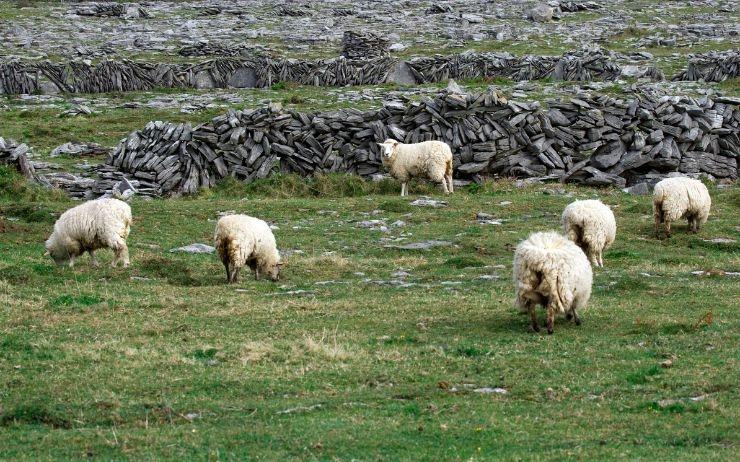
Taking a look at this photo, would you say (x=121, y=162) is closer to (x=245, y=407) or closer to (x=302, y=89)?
(x=302, y=89)

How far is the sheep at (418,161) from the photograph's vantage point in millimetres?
30828

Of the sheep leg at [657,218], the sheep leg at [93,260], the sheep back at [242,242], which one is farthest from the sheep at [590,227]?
the sheep leg at [93,260]

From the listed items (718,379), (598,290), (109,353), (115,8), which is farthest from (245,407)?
(115,8)

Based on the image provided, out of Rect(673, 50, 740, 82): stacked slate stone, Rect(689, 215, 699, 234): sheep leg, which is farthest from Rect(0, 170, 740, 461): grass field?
Rect(673, 50, 740, 82): stacked slate stone

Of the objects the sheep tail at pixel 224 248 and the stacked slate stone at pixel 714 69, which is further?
the stacked slate stone at pixel 714 69

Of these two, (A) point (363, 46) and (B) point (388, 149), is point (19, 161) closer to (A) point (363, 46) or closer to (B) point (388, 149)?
(B) point (388, 149)

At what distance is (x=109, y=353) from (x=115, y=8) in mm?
75708

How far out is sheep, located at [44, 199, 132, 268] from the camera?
2011cm

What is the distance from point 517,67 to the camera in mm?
54469

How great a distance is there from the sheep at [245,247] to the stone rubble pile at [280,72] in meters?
34.0

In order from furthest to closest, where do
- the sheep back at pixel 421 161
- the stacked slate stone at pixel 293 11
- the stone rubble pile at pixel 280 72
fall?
the stacked slate stone at pixel 293 11 < the stone rubble pile at pixel 280 72 < the sheep back at pixel 421 161

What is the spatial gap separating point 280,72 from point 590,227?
3510cm

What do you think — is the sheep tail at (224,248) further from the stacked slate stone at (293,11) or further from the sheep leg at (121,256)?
the stacked slate stone at (293,11)

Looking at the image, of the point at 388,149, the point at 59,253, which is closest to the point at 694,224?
the point at 388,149
